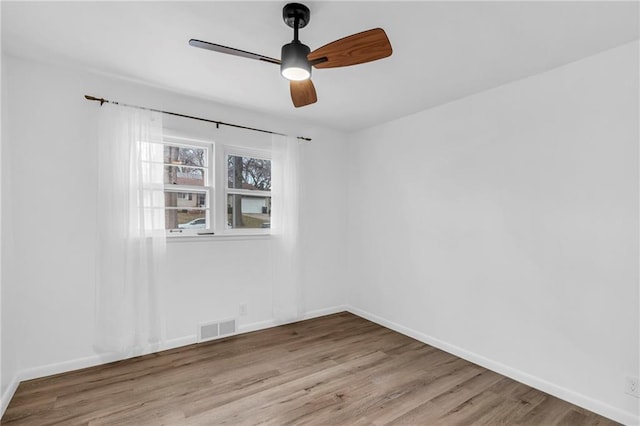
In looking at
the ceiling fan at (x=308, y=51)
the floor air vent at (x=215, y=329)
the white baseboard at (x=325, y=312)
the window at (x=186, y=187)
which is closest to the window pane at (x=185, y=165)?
the window at (x=186, y=187)

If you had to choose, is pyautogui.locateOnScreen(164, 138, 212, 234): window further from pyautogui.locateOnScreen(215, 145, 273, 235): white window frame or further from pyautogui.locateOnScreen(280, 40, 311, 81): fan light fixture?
pyautogui.locateOnScreen(280, 40, 311, 81): fan light fixture

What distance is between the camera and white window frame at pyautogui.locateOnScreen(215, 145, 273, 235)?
134 inches

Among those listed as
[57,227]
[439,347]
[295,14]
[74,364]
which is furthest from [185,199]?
[439,347]

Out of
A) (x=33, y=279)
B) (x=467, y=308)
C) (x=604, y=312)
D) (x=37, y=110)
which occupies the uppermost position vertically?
(x=37, y=110)

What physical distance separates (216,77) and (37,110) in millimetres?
1427

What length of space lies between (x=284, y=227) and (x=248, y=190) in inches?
23.7

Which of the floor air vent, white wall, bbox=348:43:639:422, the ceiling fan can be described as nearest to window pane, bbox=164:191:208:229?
the floor air vent

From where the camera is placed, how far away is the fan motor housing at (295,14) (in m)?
1.69

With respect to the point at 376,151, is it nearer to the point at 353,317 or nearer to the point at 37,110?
the point at 353,317

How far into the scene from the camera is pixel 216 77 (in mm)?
2670

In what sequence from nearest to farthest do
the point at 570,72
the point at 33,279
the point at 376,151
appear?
the point at 570,72 < the point at 33,279 < the point at 376,151

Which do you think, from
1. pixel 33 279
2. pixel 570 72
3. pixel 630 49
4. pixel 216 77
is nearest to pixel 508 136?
pixel 570 72

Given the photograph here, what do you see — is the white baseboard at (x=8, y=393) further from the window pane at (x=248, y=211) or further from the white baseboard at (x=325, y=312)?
the white baseboard at (x=325, y=312)

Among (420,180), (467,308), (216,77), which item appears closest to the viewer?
(216,77)
